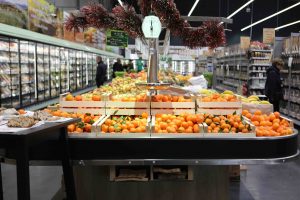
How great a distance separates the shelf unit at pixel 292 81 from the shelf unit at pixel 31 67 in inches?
248

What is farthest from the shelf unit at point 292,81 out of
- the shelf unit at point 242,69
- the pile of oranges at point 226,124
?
→ the pile of oranges at point 226,124

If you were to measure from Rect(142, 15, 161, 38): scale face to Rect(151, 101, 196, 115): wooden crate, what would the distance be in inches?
27.0

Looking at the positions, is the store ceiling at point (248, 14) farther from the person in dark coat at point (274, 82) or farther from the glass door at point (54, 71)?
the person in dark coat at point (274, 82)

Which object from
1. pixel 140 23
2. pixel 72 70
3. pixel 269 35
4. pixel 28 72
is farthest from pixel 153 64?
pixel 72 70

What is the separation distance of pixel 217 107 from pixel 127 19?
122 centimetres

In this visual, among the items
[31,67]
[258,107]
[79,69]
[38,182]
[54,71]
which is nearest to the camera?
[258,107]

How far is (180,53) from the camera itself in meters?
31.1

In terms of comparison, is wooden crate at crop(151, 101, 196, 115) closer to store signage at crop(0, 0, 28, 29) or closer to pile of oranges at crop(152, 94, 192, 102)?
pile of oranges at crop(152, 94, 192, 102)

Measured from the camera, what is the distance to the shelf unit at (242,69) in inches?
497

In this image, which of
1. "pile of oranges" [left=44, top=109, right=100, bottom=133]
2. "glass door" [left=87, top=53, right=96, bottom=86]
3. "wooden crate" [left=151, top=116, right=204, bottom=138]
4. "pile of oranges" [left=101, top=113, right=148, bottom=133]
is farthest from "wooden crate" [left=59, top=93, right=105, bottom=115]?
"glass door" [left=87, top=53, right=96, bottom=86]

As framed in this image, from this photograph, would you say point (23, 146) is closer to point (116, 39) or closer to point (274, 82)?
point (274, 82)

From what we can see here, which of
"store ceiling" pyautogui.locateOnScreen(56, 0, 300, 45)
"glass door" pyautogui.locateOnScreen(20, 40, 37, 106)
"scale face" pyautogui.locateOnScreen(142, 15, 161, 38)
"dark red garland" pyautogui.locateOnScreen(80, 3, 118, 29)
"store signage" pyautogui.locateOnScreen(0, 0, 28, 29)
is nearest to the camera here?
"scale face" pyautogui.locateOnScreen(142, 15, 161, 38)

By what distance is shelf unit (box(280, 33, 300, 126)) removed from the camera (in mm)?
9414

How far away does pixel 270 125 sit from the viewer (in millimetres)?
3455
